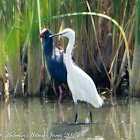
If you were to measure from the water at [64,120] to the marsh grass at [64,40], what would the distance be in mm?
652

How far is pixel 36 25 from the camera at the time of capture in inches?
321

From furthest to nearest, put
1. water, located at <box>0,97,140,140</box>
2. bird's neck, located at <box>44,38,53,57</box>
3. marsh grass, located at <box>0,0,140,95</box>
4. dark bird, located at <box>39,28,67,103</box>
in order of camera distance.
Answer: bird's neck, located at <box>44,38,53,57</box>, dark bird, located at <box>39,28,67,103</box>, marsh grass, located at <box>0,0,140,95</box>, water, located at <box>0,97,140,140</box>

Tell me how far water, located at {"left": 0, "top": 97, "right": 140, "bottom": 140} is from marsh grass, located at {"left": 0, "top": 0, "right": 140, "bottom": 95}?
65cm

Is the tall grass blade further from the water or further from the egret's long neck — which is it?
the egret's long neck

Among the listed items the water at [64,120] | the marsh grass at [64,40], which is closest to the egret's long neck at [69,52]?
the water at [64,120]

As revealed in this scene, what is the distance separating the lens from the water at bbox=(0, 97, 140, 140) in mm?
5691

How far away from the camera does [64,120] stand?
22.2 ft

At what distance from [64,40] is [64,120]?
2517 millimetres

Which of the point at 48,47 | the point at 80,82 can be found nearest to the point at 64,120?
the point at 80,82

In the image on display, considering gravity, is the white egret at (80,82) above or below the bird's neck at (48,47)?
below

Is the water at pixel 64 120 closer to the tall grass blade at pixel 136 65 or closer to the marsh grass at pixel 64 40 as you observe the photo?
the tall grass blade at pixel 136 65

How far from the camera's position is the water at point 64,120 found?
569cm

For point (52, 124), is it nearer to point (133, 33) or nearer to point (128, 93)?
point (128, 93)

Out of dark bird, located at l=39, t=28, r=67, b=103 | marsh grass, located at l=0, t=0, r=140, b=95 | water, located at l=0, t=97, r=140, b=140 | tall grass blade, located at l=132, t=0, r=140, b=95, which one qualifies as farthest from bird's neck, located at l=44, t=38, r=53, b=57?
tall grass blade, located at l=132, t=0, r=140, b=95
